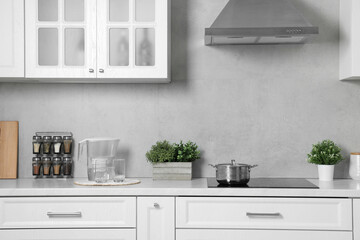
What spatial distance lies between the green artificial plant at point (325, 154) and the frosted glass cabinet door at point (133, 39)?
107cm

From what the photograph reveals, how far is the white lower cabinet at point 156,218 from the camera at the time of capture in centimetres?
243

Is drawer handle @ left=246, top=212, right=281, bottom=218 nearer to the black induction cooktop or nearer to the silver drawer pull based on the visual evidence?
the black induction cooktop

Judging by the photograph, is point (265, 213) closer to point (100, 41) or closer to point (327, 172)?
point (327, 172)

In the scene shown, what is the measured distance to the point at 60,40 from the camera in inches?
106

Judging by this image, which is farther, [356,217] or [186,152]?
[186,152]

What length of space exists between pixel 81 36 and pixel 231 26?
94cm

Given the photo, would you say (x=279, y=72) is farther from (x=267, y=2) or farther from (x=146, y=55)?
(x=146, y=55)

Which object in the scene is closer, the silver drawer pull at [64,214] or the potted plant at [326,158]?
the silver drawer pull at [64,214]

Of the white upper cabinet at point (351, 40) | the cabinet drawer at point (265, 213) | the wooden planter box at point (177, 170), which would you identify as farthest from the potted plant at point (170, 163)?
the white upper cabinet at point (351, 40)

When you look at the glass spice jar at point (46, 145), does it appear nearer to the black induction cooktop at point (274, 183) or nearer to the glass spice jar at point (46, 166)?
the glass spice jar at point (46, 166)

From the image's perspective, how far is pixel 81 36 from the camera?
2715 millimetres

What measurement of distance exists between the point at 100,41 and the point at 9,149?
1022mm

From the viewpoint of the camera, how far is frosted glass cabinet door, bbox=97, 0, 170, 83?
269cm

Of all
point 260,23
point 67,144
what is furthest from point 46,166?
point 260,23
